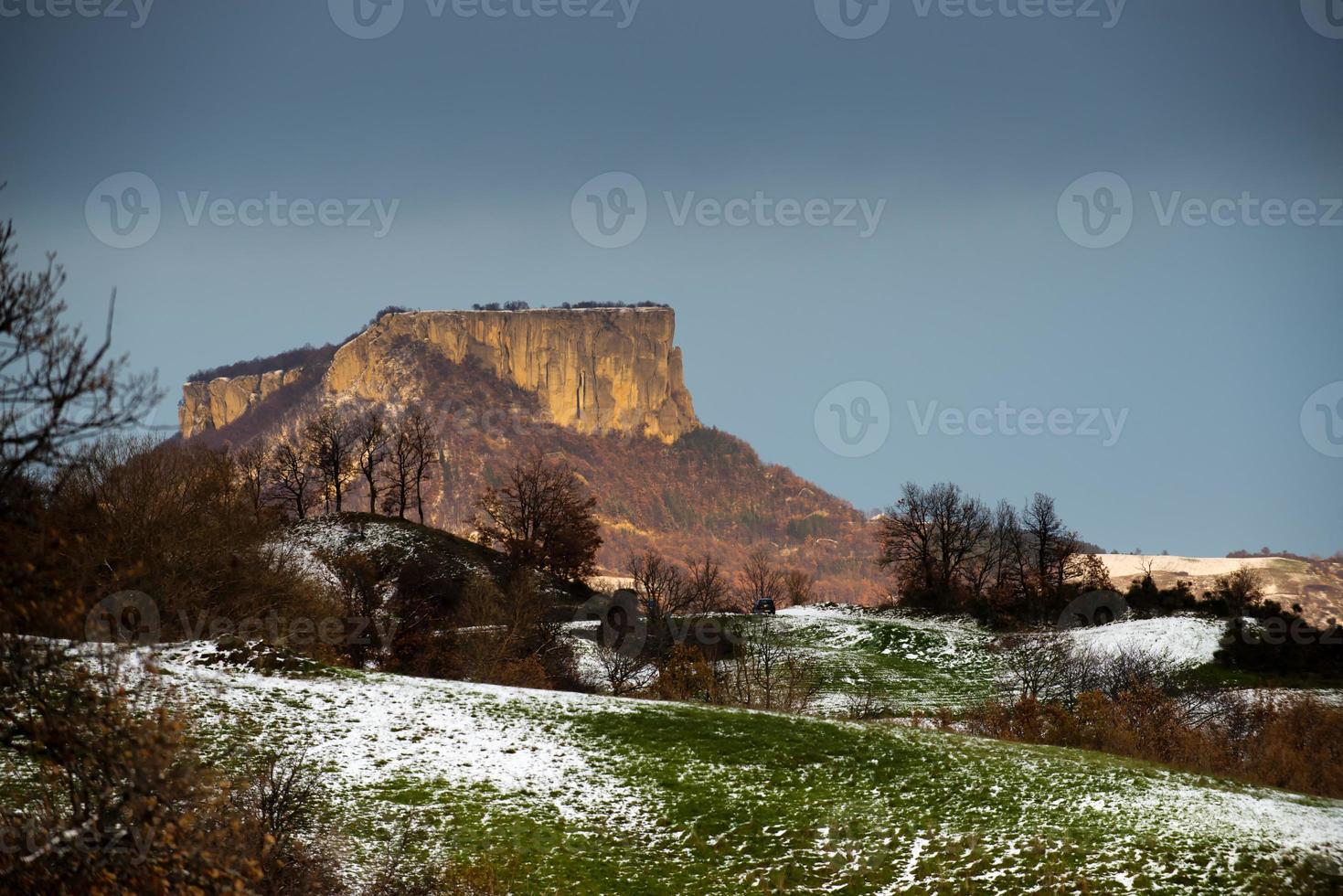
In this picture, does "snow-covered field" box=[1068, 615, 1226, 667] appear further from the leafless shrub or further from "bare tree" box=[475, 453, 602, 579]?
"bare tree" box=[475, 453, 602, 579]

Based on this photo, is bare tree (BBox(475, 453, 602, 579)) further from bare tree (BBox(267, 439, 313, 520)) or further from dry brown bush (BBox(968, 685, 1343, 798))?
dry brown bush (BBox(968, 685, 1343, 798))

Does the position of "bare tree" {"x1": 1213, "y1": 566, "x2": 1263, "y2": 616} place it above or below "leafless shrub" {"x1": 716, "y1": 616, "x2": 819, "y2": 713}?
above

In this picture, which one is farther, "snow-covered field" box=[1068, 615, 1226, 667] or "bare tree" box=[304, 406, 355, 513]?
"bare tree" box=[304, 406, 355, 513]

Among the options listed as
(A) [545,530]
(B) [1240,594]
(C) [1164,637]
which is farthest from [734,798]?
(A) [545,530]

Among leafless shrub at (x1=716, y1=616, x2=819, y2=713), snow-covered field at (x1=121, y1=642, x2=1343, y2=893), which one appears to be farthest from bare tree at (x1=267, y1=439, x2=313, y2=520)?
snow-covered field at (x1=121, y1=642, x2=1343, y2=893)

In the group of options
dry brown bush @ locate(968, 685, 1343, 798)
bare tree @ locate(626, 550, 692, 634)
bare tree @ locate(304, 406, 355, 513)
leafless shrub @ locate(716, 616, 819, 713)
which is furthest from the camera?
bare tree @ locate(304, 406, 355, 513)

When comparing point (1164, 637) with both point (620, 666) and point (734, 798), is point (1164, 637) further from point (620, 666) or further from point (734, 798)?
point (734, 798)

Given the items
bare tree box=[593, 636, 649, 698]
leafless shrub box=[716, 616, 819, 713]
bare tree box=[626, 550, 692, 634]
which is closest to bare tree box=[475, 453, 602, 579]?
bare tree box=[626, 550, 692, 634]

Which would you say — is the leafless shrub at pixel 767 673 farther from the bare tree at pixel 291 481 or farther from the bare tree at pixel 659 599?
the bare tree at pixel 291 481

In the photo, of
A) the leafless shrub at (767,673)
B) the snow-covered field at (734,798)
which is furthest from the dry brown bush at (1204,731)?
the snow-covered field at (734,798)

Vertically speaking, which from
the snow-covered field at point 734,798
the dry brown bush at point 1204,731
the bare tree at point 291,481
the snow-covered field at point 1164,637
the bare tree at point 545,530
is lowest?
the dry brown bush at point 1204,731

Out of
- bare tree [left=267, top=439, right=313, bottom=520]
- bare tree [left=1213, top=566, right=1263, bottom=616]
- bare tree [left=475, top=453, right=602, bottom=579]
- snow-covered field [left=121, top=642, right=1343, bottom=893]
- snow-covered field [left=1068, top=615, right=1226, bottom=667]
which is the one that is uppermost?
bare tree [left=267, top=439, right=313, bottom=520]

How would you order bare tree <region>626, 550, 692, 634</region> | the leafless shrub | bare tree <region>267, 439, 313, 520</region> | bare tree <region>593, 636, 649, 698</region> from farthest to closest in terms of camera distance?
1. bare tree <region>267, 439, 313, 520</region>
2. bare tree <region>626, 550, 692, 634</region>
3. bare tree <region>593, 636, 649, 698</region>
4. the leafless shrub

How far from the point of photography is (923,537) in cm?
8731
